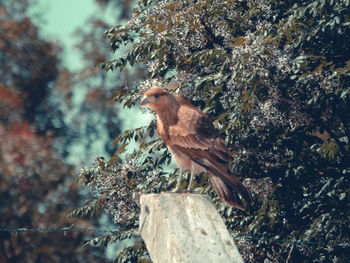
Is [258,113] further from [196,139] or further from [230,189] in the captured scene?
[230,189]

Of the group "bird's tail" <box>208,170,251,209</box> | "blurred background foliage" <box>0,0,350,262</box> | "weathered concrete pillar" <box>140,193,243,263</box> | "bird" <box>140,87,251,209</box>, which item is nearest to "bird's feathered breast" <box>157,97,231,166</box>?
"bird" <box>140,87,251,209</box>

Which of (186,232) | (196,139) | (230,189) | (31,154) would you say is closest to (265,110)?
(196,139)

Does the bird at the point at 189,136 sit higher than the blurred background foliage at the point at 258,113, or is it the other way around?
the blurred background foliage at the point at 258,113

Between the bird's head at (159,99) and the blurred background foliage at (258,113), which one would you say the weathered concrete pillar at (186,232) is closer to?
the bird's head at (159,99)

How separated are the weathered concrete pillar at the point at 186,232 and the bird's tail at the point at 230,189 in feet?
3.46

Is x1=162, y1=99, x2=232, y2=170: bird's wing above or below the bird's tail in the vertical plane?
above

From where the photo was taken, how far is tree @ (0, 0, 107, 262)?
13.1 meters

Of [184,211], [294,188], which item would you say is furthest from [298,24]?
[184,211]

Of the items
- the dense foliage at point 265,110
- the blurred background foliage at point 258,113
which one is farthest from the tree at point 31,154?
the dense foliage at point 265,110

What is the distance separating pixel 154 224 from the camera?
2.98m

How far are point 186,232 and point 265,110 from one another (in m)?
4.83

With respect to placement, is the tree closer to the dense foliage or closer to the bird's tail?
the dense foliage

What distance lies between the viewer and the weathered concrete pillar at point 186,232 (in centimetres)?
268

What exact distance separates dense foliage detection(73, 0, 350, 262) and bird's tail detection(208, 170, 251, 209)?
2.90 m
